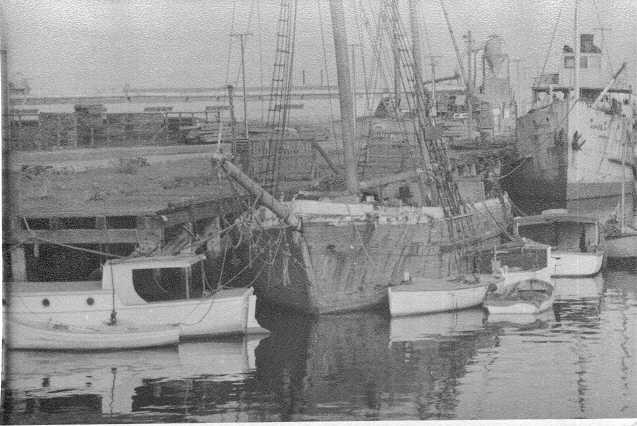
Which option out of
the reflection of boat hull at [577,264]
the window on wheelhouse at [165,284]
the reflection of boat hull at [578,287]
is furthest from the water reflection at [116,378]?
the reflection of boat hull at [577,264]

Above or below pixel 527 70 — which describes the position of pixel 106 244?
below

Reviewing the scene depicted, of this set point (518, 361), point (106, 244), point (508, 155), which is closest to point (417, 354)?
point (518, 361)

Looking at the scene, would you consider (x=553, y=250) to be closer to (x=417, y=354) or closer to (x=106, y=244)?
(x=417, y=354)

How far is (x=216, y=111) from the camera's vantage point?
13.9 metres

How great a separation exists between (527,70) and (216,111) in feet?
16.3

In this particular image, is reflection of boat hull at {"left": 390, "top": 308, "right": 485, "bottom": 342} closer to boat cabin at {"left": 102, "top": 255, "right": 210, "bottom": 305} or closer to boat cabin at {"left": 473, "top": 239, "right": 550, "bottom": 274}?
boat cabin at {"left": 473, "top": 239, "right": 550, "bottom": 274}

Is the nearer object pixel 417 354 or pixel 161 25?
pixel 161 25

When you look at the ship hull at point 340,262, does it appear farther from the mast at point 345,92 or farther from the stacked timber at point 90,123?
the stacked timber at point 90,123

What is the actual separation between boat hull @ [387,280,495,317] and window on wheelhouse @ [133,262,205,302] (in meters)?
3.20

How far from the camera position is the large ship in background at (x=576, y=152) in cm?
1995

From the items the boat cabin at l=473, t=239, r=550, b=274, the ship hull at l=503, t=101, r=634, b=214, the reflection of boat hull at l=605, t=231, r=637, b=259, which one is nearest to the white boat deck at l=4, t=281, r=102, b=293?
the boat cabin at l=473, t=239, r=550, b=274

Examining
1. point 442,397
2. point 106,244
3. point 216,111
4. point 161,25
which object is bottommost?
point 442,397

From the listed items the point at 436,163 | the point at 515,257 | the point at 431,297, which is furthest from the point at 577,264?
the point at 431,297

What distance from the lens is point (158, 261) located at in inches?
502
